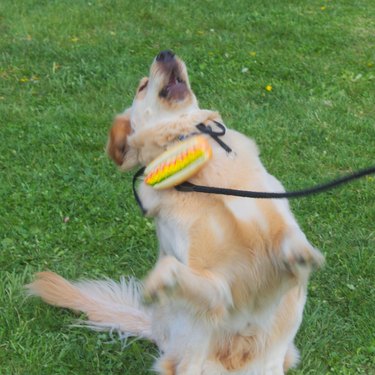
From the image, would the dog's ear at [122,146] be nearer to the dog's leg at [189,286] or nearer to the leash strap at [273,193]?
the leash strap at [273,193]

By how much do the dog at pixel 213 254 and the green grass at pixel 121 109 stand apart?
0.50m

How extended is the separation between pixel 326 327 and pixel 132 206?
147cm

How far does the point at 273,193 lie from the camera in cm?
226

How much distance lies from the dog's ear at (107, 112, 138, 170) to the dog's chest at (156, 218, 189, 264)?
0.38 metres

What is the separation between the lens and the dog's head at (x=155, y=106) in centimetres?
270

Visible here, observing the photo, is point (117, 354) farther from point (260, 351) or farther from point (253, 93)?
point (253, 93)

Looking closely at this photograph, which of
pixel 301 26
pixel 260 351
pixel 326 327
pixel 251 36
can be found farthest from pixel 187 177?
pixel 301 26

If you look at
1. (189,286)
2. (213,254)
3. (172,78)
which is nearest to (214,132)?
(172,78)

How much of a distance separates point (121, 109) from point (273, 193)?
303 cm

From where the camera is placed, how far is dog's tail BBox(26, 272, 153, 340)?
9.99ft

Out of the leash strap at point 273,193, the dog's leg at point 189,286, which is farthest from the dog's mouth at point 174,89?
the dog's leg at point 189,286

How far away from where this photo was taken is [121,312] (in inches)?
122

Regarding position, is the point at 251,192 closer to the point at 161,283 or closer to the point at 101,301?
the point at 161,283

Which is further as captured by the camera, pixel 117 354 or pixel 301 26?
pixel 301 26
